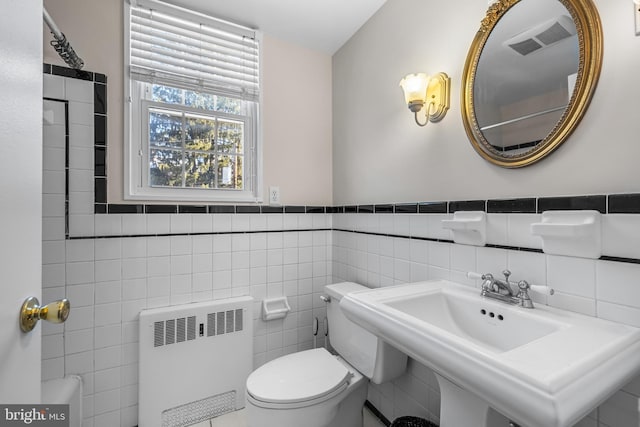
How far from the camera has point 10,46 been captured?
0.51 meters

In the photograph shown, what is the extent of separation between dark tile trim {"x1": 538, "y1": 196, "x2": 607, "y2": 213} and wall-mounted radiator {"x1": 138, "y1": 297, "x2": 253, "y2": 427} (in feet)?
5.14

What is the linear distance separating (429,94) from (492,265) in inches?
31.9

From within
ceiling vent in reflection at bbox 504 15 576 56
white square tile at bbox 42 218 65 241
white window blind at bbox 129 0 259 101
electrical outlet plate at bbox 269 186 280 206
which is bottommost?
white square tile at bbox 42 218 65 241

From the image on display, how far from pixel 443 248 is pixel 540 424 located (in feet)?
2.72

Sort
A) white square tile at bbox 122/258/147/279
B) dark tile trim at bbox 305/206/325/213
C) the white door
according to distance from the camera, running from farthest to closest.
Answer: dark tile trim at bbox 305/206/325/213 < white square tile at bbox 122/258/147/279 < the white door

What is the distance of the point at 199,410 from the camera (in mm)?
1611

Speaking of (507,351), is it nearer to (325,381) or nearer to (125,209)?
(325,381)

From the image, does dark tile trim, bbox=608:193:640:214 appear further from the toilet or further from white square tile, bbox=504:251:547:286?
the toilet

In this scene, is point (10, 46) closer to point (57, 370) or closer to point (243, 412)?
point (57, 370)

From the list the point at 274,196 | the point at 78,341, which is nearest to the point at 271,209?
the point at 274,196

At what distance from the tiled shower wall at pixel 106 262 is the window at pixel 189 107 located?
0.56ft

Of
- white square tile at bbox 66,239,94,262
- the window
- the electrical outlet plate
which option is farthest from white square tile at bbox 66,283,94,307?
the electrical outlet plate

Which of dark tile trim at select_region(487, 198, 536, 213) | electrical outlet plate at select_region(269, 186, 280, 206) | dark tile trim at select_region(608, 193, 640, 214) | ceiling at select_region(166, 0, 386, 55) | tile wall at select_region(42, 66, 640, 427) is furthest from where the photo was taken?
electrical outlet plate at select_region(269, 186, 280, 206)

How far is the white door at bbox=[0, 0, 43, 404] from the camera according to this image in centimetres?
49
